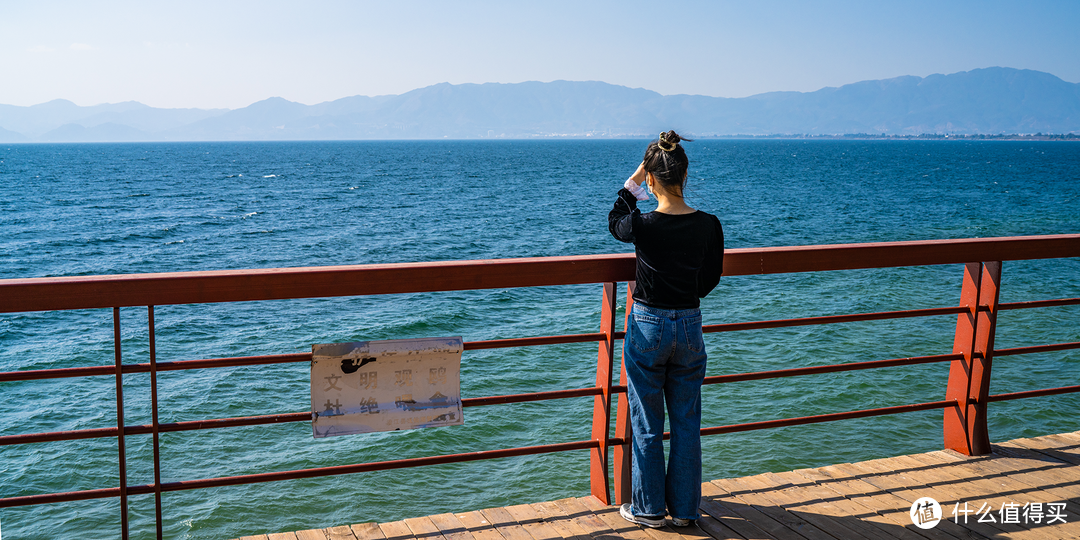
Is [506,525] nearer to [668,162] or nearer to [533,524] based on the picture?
[533,524]

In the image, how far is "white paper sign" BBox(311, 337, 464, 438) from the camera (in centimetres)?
251

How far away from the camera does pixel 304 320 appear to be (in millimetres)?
18906

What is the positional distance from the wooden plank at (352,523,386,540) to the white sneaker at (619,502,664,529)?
906 mm

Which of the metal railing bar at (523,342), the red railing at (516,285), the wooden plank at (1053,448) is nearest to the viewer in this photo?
the red railing at (516,285)

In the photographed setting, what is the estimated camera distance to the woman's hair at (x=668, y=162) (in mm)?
2479

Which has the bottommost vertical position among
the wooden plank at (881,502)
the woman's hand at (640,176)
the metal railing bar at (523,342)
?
the wooden plank at (881,502)

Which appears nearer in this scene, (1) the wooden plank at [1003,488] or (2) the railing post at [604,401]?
(1) the wooden plank at [1003,488]

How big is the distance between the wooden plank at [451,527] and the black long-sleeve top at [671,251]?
3.49 feet

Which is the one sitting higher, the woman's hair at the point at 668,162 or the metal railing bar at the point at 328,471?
the woman's hair at the point at 668,162

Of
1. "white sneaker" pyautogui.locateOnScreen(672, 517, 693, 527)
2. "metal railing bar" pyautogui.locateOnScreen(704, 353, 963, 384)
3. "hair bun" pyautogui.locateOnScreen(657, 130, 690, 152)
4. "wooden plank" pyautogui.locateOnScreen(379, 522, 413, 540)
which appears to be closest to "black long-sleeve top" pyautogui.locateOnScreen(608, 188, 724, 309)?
"hair bun" pyautogui.locateOnScreen(657, 130, 690, 152)

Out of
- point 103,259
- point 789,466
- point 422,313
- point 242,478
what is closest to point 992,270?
point 242,478

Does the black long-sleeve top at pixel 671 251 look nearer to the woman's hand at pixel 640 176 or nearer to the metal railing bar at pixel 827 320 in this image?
the woman's hand at pixel 640 176

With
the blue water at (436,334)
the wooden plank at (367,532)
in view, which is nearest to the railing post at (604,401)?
the wooden plank at (367,532)

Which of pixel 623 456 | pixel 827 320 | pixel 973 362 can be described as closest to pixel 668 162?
pixel 827 320
